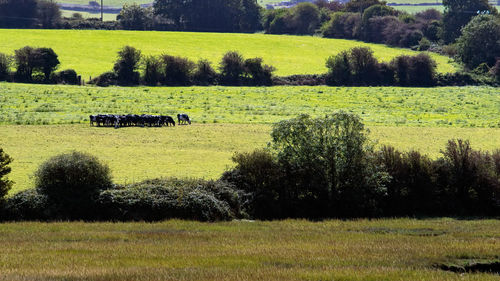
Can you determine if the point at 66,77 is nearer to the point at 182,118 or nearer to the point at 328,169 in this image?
the point at 182,118

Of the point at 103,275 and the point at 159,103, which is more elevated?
the point at 103,275

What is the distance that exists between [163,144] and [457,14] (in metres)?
113

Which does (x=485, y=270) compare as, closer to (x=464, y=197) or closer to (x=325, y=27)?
(x=464, y=197)

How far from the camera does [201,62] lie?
101 m

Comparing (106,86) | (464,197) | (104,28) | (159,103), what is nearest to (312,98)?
(159,103)

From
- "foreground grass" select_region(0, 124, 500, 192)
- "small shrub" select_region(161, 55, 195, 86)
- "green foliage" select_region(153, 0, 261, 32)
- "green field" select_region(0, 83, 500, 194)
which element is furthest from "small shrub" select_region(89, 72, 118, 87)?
"green foliage" select_region(153, 0, 261, 32)

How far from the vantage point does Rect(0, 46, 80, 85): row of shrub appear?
304 feet

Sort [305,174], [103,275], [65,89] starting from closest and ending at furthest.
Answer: [103,275] → [305,174] → [65,89]

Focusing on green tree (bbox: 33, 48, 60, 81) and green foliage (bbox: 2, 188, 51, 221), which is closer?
green foliage (bbox: 2, 188, 51, 221)

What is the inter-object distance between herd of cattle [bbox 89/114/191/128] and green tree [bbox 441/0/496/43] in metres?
93.7

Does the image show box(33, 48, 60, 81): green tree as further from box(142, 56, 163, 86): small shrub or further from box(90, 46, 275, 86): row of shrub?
box(142, 56, 163, 86): small shrub

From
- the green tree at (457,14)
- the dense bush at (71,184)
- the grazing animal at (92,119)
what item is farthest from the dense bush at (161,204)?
the green tree at (457,14)

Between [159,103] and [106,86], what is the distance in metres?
17.3

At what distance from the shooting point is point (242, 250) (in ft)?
65.3
